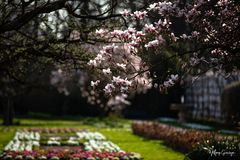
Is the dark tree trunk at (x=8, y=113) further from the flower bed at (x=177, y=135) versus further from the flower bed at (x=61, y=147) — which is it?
the flower bed at (x=177, y=135)

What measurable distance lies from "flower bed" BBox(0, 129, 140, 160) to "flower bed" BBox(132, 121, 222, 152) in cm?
169

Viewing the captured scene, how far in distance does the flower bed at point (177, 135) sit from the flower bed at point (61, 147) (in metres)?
1.69

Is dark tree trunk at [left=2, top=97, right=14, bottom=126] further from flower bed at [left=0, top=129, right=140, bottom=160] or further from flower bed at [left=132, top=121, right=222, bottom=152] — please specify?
flower bed at [left=132, top=121, right=222, bottom=152]

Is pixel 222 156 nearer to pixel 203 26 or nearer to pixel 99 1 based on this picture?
pixel 203 26

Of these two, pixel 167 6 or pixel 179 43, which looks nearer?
pixel 167 6

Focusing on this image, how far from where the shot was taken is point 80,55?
10.6 m

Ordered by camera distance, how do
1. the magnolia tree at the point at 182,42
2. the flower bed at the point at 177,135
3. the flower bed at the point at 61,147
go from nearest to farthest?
the magnolia tree at the point at 182,42, the flower bed at the point at 61,147, the flower bed at the point at 177,135

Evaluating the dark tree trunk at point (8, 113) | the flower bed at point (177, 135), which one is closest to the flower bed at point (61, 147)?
the flower bed at point (177, 135)

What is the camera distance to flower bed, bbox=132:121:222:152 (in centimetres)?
1325

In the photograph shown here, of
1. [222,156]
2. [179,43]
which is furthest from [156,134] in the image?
[179,43]

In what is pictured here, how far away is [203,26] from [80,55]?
4.07m

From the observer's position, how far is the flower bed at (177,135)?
1325cm

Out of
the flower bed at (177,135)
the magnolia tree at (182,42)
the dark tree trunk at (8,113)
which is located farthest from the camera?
the dark tree trunk at (8,113)

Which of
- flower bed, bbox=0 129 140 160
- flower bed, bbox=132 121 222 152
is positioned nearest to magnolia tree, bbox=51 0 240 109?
flower bed, bbox=132 121 222 152
